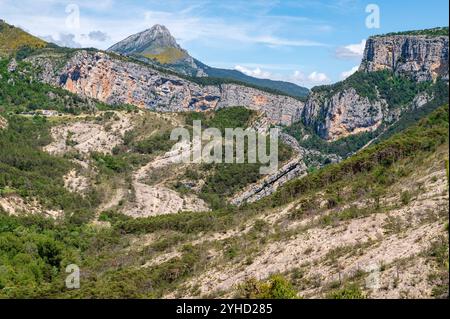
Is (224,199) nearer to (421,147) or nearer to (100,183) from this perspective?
(100,183)

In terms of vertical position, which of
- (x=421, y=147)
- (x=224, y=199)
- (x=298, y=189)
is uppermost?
(x=421, y=147)

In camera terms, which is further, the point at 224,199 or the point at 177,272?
the point at 224,199

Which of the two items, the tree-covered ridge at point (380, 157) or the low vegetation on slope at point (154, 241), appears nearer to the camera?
the low vegetation on slope at point (154, 241)

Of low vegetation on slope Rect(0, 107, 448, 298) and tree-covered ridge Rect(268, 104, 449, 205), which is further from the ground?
tree-covered ridge Rect(268, 104, 449, 205)

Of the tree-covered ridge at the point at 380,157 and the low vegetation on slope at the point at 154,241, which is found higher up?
the tree-covered ridge at the point at 380,157

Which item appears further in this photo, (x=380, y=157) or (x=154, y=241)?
(x=154, y=241)

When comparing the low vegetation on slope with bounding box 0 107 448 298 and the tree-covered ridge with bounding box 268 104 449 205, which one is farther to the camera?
the tree-covered ridge with bounding box 268 104 449 205

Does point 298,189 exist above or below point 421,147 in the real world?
below

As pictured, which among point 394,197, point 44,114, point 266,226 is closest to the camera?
point 394,197

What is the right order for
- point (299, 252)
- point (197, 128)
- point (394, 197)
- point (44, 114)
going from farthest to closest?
point (44, 114)
point (197, 128)
point (394, 197)
point (299, 252)

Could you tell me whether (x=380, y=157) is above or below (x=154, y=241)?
above

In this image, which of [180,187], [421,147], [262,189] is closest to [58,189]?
[180,187]
